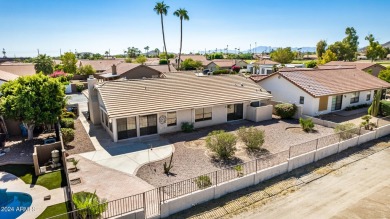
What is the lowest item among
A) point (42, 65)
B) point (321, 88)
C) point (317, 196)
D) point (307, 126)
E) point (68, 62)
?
point (317, 196)

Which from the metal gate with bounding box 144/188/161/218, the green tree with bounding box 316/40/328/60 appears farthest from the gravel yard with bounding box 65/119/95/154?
the green tree with bounding box 316/40/328/60

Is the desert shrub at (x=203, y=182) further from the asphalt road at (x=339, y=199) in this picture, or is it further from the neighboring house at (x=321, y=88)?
the neighboring house at (x=321, y=88)

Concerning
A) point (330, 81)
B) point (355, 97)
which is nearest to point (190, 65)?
point (330, 81)

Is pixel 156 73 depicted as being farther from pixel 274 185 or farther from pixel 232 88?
pixel 274 185

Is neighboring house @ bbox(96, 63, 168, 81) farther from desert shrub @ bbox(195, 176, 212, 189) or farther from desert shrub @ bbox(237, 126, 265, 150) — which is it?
desert shrub @ bbox(195, 176, 212, 189)

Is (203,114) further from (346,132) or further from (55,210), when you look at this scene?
(55,210)

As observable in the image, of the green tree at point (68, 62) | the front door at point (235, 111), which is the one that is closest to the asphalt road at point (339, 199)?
the front door at point (235, 111)
